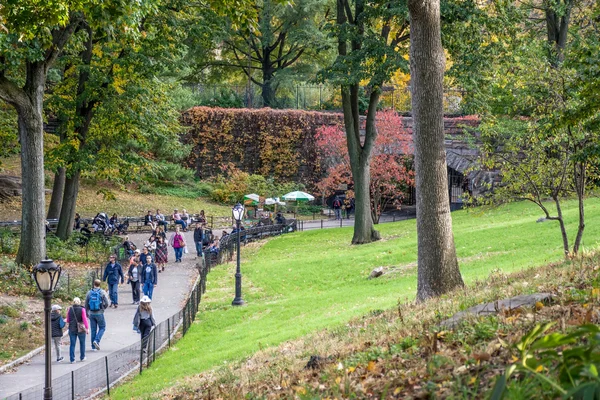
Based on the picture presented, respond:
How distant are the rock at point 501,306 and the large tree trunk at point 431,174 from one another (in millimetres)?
3713

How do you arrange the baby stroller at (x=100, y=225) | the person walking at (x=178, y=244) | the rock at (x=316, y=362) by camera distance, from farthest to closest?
the baby stroller at (x=100, y=225) → the person walking at (x=178, y=244) → the rock at (x=316, y=362)

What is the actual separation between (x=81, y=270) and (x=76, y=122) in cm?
607

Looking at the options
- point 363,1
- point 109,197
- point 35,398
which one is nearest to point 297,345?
point 35,398

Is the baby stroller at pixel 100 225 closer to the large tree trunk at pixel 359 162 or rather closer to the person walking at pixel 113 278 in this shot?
the large tree trunk at pixel 359 162

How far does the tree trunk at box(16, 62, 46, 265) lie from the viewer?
2291 centimetres

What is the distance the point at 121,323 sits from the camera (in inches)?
797

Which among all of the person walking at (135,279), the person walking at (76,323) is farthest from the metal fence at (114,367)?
the person walking at (135,279)

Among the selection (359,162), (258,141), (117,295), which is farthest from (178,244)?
(258,141)

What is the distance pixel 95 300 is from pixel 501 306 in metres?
11.4

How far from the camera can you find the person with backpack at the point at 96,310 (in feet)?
56.7

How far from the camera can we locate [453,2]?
2350 centimetres

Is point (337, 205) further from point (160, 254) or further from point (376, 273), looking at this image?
point (376, 273)

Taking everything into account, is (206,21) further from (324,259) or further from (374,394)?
(374,394)

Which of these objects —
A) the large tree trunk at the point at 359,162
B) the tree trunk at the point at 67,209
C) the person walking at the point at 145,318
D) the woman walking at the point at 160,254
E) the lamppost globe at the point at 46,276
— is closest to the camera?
the lamppost globe at the point at 46,276
